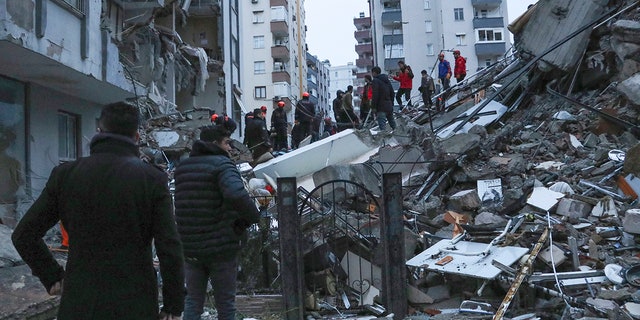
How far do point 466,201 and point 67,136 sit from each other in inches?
286

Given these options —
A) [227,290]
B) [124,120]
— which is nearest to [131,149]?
[124,120]

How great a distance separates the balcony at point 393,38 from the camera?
5603 centimetres

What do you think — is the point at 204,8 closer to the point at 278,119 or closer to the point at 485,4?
the point at 278,119

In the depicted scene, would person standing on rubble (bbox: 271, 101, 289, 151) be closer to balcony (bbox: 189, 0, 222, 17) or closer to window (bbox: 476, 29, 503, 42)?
balcony (bbox: 189, 0, 222, 17)

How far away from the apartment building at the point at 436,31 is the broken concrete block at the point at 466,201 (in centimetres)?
4130

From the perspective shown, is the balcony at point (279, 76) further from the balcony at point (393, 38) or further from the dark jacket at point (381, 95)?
the dark jacket at point (381, 95)

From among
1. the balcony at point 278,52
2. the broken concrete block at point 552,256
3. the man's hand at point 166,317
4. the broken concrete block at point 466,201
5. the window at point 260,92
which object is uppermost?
the balcony at point 278,52

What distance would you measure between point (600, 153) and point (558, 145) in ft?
4.17

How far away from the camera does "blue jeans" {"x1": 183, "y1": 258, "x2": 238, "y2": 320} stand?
3.88m

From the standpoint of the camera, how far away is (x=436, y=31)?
5425cm

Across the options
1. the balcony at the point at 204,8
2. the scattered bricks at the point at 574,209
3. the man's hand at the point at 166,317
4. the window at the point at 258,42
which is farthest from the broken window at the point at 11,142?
the window at the point at 258,42

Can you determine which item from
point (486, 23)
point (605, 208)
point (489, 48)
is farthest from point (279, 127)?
point (486, 23)

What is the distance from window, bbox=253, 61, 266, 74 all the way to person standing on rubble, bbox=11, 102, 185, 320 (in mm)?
54200

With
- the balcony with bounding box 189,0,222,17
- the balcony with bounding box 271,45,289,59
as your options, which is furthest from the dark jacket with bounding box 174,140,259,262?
the balcony with bounding box 271,45,289,59
